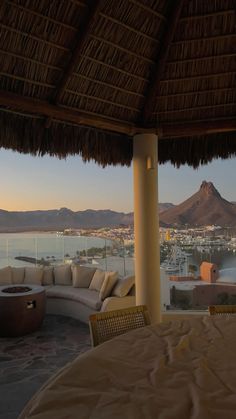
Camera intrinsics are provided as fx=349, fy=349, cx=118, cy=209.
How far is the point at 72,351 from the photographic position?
12.8ft

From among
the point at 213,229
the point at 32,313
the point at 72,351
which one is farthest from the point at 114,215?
the point at 72,351

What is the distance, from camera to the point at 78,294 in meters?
5.25

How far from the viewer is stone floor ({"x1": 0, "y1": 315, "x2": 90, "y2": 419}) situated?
9.34 feet

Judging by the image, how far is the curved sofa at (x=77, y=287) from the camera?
15.5 ft

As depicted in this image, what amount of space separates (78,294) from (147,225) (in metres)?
1.90

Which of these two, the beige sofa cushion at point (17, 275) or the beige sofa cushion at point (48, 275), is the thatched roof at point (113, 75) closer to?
the beige sofa cushion at point (48, 275)

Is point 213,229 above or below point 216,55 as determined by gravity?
below

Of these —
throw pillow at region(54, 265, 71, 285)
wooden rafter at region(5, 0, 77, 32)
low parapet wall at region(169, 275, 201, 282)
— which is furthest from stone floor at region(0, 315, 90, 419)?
wooden rafter at region(5, 0, 77, 32)

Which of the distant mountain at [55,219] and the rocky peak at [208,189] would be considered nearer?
the rocky peak at [208,189]

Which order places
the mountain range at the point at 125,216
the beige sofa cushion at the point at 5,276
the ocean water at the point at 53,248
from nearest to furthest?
the beige sofa cushion at the point at 5,276 → the mountain range at the point at 125,216 → the ocean water at the point at 53,248

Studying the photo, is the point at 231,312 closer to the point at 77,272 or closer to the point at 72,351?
the point at 72,351

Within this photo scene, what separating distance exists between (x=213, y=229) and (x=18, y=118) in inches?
133

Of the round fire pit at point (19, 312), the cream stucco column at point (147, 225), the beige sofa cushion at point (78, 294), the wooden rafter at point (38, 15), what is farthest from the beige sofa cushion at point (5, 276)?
the wooden rafter at point (38, 15)

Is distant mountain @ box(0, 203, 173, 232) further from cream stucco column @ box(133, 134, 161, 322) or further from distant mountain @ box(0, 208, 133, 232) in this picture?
cream stucco column @ box(133, 134, 161, 322)
